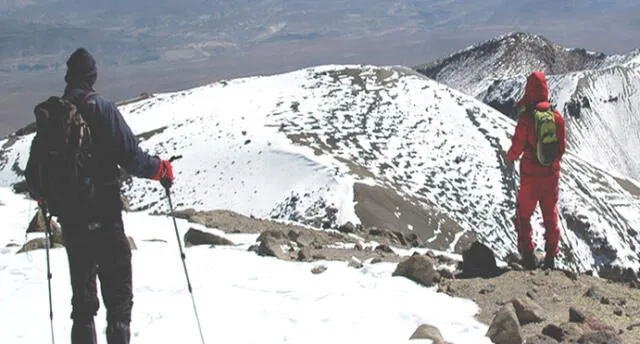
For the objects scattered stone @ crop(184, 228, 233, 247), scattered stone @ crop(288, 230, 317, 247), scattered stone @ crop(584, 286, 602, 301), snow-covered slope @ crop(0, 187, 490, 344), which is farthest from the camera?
scattered stone @ crop(288, 230, 317, 247)

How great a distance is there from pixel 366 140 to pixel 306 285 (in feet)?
104

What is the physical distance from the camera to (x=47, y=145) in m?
5.82

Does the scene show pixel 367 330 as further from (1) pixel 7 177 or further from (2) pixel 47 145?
(1) pixel 7 177

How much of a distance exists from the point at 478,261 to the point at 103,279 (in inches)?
273

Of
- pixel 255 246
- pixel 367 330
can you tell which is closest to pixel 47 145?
pixel 367 330

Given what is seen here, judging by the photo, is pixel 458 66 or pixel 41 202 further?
pixel 458 66

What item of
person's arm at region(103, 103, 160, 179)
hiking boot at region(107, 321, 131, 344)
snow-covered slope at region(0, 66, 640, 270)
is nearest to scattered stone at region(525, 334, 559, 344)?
hiking boot at region(107, 321, 131, 344)

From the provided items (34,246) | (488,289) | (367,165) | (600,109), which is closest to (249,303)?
(488,289)

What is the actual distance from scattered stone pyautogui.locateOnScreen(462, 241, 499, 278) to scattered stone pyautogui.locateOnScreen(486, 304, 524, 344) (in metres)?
3.13

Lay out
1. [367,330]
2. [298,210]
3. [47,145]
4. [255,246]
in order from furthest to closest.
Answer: [298,210] < [255,246] < [367,330] < [47,145]

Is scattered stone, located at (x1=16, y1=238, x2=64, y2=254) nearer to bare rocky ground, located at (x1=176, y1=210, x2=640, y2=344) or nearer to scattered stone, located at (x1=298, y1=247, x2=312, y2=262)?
bare rocky ground, located at (x1=176, y1=210, x2=640, y2=344)

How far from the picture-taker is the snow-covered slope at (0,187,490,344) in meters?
7.75

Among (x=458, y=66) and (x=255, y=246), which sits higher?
(x=255, y=246)

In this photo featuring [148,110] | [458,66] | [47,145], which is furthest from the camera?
[458,66]
